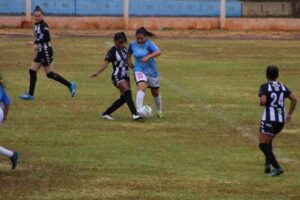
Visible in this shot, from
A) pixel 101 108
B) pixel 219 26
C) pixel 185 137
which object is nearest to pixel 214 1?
pixel 219 26

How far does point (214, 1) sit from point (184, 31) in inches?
145

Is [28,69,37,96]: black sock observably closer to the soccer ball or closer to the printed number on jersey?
the soccer ball

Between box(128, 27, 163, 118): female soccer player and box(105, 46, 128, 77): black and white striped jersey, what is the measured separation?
0.10 meters

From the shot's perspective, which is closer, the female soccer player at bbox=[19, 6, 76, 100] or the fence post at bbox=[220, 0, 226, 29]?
the female soccer player at bbox=[19, 6, 76, 100]

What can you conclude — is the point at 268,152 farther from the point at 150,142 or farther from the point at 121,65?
the point at 121,65

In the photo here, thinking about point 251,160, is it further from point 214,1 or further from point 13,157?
point 214,1

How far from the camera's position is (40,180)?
455 inches

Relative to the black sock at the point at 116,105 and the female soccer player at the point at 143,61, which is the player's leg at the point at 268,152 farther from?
the black sock at the point at 116,105

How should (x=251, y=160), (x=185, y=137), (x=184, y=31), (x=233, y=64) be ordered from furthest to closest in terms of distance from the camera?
(x=184, y=31), (x=233, y=64), (x=185, y=137), (x=251, y=160)

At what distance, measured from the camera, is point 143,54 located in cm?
1688

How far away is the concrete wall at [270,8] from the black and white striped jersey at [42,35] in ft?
92.4

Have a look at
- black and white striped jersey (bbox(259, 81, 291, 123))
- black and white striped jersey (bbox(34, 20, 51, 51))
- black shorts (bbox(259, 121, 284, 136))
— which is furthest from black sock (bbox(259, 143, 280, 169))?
black and white striped jersey (bbox(34, 20, 51, 51))

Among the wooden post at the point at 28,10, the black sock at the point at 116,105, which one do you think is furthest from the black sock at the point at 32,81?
the wooden post at the point at 28,10

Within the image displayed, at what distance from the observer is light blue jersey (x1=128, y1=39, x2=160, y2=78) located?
1689cm
